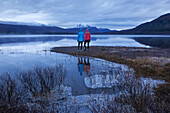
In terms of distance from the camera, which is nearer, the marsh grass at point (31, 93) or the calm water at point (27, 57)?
the marsh grass at point (31, 93)

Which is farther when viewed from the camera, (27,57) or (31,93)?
(27,57)

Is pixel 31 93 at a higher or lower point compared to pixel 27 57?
lower

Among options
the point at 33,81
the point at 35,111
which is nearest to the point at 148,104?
the point at 35,111

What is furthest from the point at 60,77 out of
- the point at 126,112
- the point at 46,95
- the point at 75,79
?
the point at 126,112

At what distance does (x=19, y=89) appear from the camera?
16.1 ft

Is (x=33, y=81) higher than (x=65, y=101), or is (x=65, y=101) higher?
(x=33, y=81)

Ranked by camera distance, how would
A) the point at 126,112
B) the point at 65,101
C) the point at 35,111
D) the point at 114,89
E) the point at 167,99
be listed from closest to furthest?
the point at 126,112
the point at 35,111
the point at 167,99
the point at 65,101
the point at 114,89

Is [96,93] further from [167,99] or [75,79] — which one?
[167,99]

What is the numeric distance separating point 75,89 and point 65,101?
35.2 inches

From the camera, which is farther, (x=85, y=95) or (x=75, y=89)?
(x=75, y=89)

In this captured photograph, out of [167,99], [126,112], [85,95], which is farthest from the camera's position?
[85,95]

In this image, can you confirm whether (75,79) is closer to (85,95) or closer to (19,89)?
(85,95)

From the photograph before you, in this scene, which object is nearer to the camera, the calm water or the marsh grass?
the marsh grass

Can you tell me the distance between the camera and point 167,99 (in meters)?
4.05
